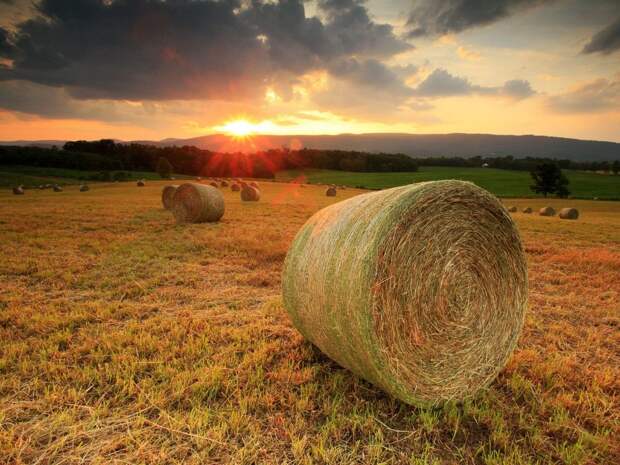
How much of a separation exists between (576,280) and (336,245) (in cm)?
726

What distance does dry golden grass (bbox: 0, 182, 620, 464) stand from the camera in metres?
3.10

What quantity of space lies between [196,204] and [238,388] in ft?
40.1

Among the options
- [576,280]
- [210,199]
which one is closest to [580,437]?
[576,280]

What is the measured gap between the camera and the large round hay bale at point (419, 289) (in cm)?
346

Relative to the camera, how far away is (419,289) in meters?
3.69

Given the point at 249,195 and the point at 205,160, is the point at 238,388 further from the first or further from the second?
the point at 205,160

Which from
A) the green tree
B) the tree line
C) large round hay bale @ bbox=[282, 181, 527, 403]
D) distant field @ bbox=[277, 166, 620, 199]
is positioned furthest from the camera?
the tree line

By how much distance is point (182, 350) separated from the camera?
4.59 meters

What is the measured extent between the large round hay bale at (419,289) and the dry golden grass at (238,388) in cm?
37

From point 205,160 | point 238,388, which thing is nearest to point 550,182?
point 205,160

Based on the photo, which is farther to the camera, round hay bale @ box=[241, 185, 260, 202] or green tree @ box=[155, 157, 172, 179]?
green tree @ box=[155, 157, 172, 179]

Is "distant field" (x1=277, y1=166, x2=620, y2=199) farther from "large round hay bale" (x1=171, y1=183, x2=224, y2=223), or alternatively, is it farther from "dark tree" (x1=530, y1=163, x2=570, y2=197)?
"large round hay bale" (x1=171, y1=183, x2=224, y2=223)

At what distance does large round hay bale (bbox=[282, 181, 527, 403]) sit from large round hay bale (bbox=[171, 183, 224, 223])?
38.3 ft

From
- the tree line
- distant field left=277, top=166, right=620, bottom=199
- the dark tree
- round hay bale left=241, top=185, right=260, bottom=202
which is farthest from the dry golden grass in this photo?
the tree line
